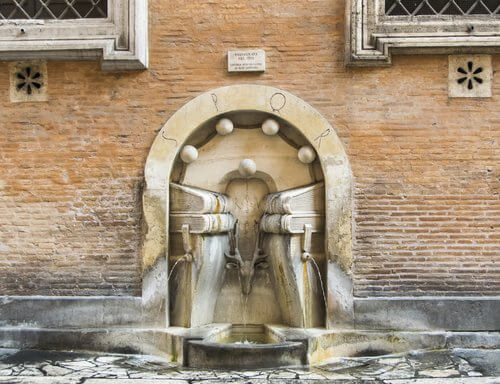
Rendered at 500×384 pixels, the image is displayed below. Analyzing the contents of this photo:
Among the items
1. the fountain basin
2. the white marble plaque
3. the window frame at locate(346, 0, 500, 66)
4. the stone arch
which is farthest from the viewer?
the white marble plaque

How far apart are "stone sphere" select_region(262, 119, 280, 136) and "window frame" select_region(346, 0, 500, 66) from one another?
87 cm

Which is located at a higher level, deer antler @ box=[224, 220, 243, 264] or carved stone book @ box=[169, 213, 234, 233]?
carved stone book @ box=[169, 213, 234, 233]

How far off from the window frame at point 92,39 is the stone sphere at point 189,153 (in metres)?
0.85

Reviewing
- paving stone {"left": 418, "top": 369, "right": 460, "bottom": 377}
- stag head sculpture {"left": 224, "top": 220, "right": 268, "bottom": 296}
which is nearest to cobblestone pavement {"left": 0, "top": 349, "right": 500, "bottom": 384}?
paving stone {"left": 418, "top": 369, "right": 460, "bottom": 377}

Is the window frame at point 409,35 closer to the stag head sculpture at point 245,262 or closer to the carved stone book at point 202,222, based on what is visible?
the carved stone book at point 202,222

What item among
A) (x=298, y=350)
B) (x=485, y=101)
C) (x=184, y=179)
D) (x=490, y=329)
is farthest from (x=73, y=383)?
(x=485, y=101)

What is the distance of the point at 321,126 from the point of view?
612 cm

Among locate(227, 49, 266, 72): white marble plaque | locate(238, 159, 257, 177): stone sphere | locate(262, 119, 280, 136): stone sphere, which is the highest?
locate(227, 49, 266, 72): white marble plaque

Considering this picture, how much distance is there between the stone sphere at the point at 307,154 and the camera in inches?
243

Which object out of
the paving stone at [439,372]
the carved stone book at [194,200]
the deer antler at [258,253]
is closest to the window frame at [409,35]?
the carved stone book at [194,200]

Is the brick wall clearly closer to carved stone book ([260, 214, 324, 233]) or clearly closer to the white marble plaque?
the white marble plaque

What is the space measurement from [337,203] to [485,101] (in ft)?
5.41

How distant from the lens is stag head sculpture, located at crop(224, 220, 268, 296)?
639 cm

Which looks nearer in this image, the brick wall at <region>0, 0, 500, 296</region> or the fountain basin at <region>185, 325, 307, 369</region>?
the fountain basin at <region>185, 325, 307, 369</region>
